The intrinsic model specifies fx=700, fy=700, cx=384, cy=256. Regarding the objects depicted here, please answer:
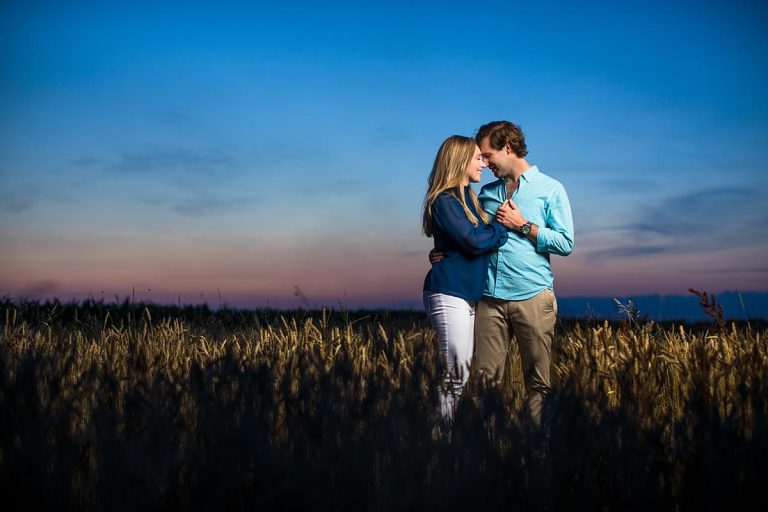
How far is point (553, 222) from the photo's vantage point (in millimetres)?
4602

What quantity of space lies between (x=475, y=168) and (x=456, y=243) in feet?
1.67

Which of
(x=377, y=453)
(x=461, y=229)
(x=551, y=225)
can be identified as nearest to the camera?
(x=377, y=453)

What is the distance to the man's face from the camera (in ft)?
15.5

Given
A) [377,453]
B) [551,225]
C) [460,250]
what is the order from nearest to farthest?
[377,453] < [460,250] < [551,225]

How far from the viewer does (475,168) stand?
4426 millimetres

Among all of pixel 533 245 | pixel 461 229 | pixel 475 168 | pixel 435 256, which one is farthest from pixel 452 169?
pixel 533 245

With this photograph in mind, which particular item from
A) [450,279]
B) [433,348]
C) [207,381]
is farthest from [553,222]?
[207,381]

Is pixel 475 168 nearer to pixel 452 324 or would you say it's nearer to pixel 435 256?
pixel 435 256

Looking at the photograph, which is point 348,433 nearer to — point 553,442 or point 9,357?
point 553,442

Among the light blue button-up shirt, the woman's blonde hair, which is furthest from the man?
the woman's blonde hair

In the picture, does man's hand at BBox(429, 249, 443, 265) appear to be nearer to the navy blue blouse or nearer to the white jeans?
the navy blue blouse

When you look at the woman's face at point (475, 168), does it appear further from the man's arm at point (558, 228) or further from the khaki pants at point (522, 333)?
the khaki pants at point (522, 333)

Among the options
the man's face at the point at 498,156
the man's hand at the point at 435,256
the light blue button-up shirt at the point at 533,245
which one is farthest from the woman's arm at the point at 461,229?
the man's face at the point at 498,156

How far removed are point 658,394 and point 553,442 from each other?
108 inches
